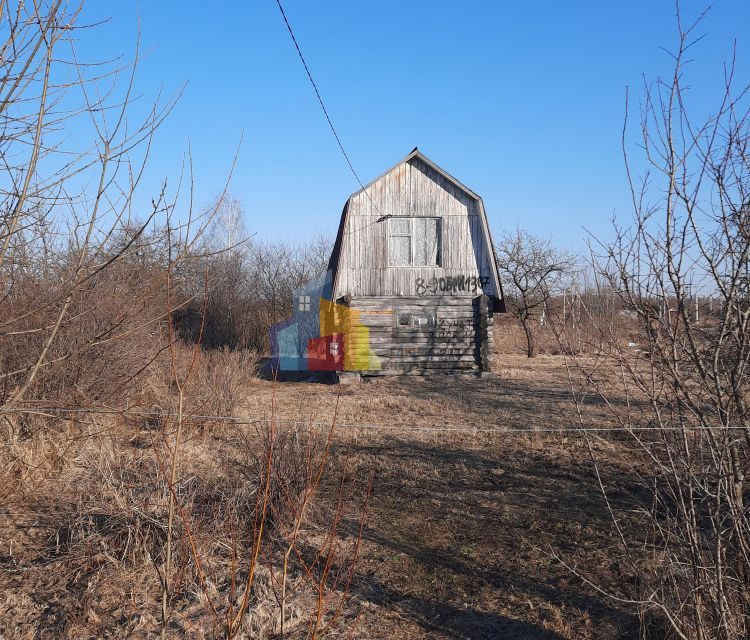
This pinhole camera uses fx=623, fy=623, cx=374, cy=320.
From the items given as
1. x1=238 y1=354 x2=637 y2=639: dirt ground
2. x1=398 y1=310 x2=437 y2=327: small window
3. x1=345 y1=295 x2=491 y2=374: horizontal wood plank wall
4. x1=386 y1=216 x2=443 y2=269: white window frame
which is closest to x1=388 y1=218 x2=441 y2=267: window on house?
x1=386 y1=216 x2=443 y2=269: white window frame

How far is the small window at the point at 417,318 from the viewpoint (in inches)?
637

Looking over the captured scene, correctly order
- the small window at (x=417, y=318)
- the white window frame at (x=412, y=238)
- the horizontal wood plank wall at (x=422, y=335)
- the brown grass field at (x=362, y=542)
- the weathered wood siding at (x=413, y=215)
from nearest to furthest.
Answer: the brown grass field at (x=362, y=542), the weathered wood siding at (x=413, y=215), the white window frame at (x=412, y=238), the horizontal wood plank wall at (x=422, y=335), the small window at (x=417, y=318)

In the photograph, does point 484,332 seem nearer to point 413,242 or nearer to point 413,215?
point 413,242

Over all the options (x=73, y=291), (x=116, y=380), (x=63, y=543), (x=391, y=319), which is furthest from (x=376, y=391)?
(x=73, y=291)

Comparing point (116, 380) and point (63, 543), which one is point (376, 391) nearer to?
point (116, 380)

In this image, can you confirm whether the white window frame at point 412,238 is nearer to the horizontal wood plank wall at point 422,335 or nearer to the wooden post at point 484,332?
the horizontal wood plank wall at point 422,335

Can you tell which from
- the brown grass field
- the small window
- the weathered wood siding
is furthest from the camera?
the small window

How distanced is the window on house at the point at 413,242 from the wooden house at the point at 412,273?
0.03 meters

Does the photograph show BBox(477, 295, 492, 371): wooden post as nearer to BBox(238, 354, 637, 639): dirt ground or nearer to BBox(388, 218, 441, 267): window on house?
BBox(388, 218, 441, 267): window on house

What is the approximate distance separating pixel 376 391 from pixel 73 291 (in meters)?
11.9

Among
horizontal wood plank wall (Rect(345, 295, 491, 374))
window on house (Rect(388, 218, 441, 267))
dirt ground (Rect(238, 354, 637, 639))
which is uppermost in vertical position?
window on house (Rect(388, 218, 441, 267))

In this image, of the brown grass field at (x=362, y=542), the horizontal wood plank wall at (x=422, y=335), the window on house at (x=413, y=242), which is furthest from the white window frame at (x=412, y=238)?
the brown grass field at (x=362, y=542)

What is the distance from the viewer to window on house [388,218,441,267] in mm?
15789

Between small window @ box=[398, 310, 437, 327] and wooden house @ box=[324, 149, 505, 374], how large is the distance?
0.09ft
